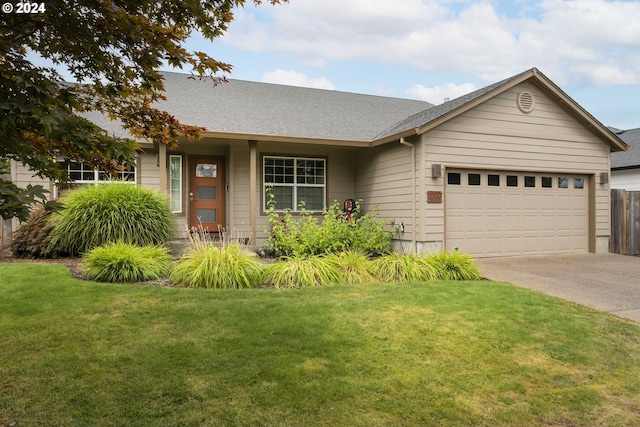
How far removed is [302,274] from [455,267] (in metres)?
2.67

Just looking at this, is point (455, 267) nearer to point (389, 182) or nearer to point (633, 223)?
point (389, 182)

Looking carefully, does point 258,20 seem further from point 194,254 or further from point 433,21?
point 433,21

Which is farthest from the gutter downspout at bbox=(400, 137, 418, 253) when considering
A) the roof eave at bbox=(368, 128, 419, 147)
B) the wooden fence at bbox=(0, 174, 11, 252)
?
the wooden fence at bbox=(0, 174, 11, 252)

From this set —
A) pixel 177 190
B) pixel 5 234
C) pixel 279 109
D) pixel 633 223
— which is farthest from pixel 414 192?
pixel 5 234

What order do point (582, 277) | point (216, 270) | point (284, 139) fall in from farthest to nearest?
point (284, 139), point (582, 277), point (216, 270)

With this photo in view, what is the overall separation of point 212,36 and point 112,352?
2.74m

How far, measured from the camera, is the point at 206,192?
431 inches

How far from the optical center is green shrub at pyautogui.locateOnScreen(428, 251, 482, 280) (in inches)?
273

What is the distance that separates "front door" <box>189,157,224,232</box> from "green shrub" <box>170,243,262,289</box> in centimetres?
437

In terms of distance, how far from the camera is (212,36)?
349 centimetres

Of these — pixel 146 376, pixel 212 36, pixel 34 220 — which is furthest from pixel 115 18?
pixel 34 220

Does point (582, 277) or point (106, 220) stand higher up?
point (106, 220)

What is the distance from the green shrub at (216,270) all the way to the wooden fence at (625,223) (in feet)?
31.9

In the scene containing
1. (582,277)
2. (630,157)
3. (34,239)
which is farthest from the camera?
(630,157)
